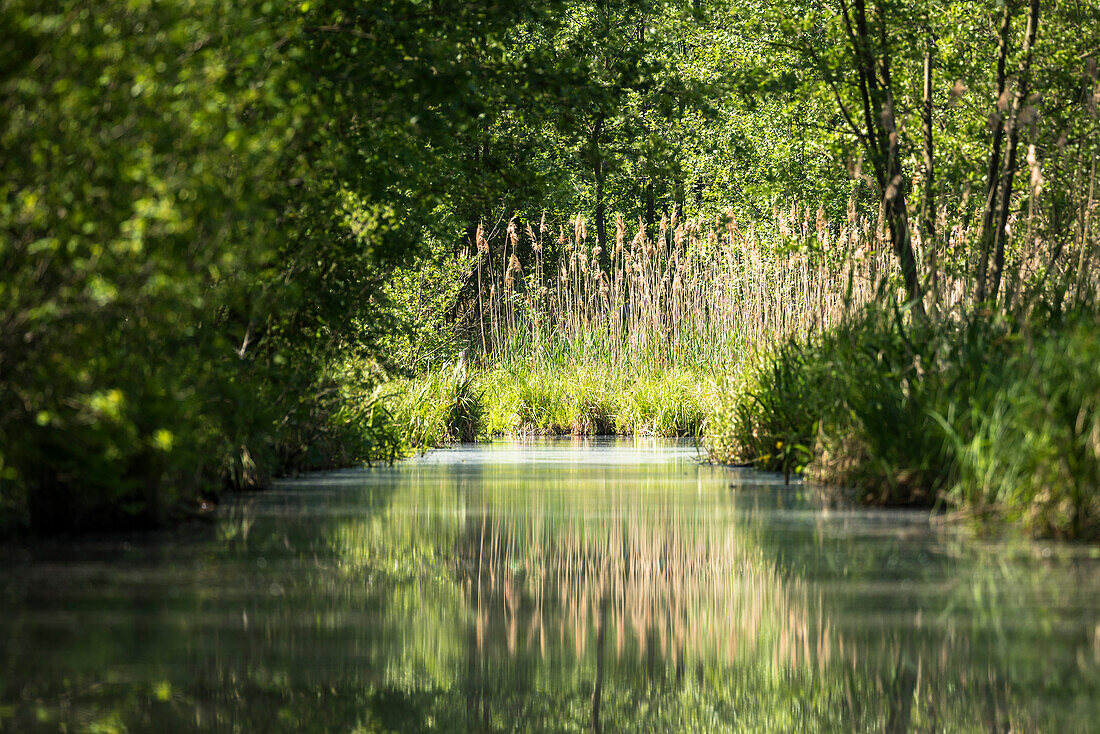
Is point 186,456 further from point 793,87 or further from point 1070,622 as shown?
point 793,87

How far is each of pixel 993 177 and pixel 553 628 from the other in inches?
359

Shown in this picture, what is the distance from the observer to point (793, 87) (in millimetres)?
14031

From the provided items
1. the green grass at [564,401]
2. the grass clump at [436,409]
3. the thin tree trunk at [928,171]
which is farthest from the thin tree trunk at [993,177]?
the green grass at [564,401]

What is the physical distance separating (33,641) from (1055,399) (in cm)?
527

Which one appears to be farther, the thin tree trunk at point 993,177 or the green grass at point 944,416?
the thin tree trunk at point 993,177

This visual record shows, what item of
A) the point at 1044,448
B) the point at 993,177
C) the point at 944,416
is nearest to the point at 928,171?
the point at 993,177

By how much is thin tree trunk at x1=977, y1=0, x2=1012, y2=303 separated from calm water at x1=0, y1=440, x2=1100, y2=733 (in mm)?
3243

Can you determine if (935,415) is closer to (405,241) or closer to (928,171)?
(405,241)

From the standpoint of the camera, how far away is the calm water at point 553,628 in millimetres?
4496

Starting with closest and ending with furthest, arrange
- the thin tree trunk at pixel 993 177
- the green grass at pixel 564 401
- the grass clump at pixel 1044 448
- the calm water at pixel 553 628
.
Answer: the calm water at pixel 553 628
the grass clump at pixel 1044 448
the thin tree trunk at pixel 993 177
the green grass at pixel 564 401

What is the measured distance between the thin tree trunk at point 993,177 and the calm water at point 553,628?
10.6ft

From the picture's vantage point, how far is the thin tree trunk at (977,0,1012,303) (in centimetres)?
1251

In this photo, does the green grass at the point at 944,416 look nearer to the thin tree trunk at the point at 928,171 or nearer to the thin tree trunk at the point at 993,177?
the thin tree trunk at the point at 993,177

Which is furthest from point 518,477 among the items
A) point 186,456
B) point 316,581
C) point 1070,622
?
point 1070,622
